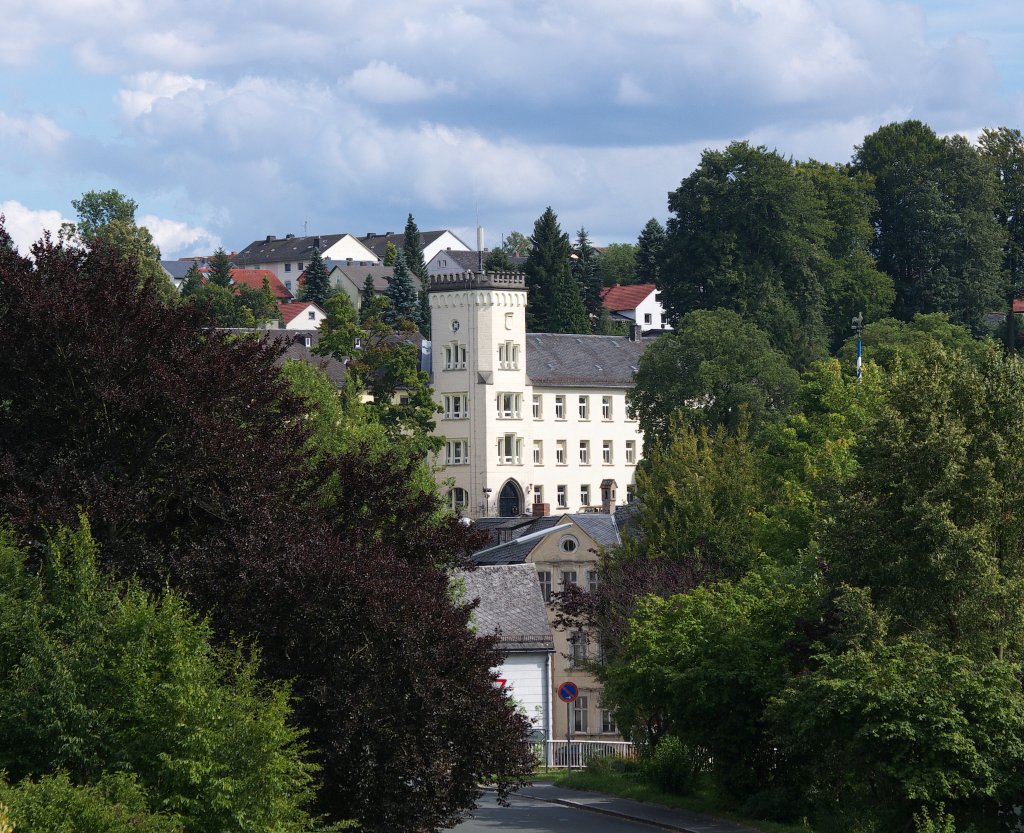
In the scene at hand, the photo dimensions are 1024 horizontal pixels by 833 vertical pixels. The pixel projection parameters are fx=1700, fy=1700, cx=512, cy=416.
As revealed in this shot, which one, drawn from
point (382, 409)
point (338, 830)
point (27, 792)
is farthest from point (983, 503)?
point (382, 409)

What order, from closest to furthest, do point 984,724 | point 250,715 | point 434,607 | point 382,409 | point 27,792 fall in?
point 27,792 < point 250,715 < point 434,607 < point 984,724 < point 382,409

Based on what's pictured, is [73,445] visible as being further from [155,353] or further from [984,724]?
[984,724]

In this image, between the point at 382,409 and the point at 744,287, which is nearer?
the point at 382,409

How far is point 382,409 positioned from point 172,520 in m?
59.4

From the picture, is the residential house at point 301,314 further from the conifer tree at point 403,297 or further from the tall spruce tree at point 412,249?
the conifer tree at point 403,297

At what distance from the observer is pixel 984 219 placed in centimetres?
10212

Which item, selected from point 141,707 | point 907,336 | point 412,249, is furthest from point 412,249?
point 141,707

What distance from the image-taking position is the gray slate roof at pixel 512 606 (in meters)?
48.6

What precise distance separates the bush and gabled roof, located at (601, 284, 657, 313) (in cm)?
12107

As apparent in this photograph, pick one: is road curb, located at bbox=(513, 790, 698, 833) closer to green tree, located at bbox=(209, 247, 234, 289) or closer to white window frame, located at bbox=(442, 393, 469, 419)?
white window frame, located at bbox=(442, 393, 469, 419)

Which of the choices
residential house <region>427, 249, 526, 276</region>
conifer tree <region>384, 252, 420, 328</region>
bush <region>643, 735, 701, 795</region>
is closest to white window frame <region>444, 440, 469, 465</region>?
conifer tree <region>384, 252, 420, 328</region>

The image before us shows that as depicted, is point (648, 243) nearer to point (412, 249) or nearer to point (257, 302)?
point (412, 249)

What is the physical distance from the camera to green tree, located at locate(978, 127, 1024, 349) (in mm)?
108438

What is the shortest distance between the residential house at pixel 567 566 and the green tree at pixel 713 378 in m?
9.06
